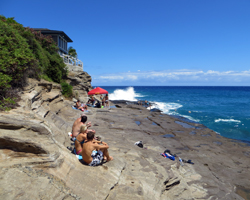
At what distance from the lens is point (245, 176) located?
8.59m

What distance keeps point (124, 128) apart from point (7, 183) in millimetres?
10032

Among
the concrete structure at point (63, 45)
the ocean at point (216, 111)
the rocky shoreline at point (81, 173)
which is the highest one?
the concrete structure at point (63, 45)

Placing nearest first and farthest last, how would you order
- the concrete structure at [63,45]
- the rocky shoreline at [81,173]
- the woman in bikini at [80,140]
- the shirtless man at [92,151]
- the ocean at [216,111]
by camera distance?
the rocky shoreline at [81,173]
the shirtless man at [92,151]
the woman in bikini at [80,140]
the ocean at [216,111]
the concrete structure at [63,45]

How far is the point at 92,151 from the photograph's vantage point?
5.23 metres

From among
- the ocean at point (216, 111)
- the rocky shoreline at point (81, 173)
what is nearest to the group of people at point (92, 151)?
the rocky shoreline at point (81, 173)

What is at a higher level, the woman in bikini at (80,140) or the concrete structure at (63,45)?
the concrete structure at (63,45)

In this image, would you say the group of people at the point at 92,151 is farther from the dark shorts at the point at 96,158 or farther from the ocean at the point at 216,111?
the ocean at the point at 216,111

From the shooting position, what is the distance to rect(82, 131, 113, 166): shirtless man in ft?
16.7

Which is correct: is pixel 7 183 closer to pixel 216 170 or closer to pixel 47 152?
pixel 47 152

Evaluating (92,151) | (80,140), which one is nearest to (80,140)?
(80,140)

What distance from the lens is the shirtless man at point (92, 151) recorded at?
5.09 metres

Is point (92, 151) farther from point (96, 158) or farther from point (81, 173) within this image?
point (81, 173)

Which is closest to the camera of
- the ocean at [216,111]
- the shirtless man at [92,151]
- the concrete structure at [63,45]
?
the shirtless man at [92,151]

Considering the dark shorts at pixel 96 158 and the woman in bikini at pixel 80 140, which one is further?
the woman in bikini at pixel 80 140
